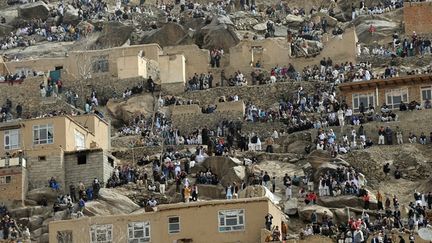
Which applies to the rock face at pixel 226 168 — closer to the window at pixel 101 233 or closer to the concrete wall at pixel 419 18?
the window at pixel 101 233

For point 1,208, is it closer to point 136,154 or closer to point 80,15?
point 136,154

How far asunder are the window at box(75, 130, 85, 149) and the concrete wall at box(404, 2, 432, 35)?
1063 inches

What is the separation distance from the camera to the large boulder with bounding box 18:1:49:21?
119312 mm

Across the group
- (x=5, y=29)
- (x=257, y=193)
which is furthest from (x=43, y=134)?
(x=5, y=29)

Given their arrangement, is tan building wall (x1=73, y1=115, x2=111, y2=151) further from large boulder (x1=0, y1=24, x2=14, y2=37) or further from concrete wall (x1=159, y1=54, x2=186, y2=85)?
large boulder (x1=0, y1=24, x2=14, y2=37)

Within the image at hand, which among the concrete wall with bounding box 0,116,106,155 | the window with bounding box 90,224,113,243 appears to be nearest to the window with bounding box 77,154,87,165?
the concrete wall with bounding box 0,116,106,155

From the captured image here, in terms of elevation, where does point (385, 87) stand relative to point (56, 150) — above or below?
above

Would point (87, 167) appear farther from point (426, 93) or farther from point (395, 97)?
point (426, 93)

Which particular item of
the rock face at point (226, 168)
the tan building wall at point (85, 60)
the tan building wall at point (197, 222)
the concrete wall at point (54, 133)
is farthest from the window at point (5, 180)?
the tan building wall at point (85, 60)

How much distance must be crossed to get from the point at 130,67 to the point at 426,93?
64.1 ft

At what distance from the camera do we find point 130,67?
340 ft

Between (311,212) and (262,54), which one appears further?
(262,54)

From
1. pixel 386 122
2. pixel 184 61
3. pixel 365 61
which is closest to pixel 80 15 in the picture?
pixel 184 61

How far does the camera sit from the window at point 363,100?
94688 millimetres
